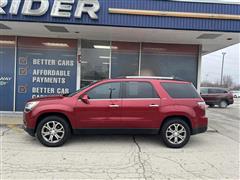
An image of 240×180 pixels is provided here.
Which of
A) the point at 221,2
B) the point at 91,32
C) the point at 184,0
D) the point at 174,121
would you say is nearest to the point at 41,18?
the point at 91,32

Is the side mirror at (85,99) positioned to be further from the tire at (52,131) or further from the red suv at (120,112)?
the tire at (52,131)

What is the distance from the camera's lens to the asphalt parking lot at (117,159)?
17.3 ft

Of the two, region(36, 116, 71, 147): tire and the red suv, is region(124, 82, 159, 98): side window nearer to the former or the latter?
the red suv

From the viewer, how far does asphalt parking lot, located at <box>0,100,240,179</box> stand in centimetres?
527

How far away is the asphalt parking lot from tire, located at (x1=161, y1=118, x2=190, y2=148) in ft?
0.59

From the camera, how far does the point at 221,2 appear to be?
9.59 m

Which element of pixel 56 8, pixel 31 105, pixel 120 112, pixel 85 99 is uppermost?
pixel 56 8

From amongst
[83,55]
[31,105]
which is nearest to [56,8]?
[83,55]

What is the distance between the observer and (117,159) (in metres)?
6.18

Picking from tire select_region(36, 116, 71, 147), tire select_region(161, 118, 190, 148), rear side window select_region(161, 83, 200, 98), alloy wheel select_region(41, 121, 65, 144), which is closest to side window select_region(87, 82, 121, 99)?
tire select_region(36, 116, 71, 147)

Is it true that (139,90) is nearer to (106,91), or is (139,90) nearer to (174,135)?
(106,91)

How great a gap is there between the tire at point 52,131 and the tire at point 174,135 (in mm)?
2530

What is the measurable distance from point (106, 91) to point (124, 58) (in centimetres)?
520

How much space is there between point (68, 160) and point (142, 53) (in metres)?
7.40
